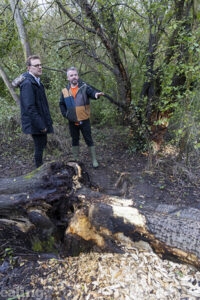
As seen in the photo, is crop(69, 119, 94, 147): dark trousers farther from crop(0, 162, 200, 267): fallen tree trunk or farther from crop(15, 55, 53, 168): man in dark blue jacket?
crop(0, 162, 200, 267): fallen tree trunk

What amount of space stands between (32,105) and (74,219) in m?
1.69

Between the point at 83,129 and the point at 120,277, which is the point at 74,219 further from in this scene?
the point at 83,129

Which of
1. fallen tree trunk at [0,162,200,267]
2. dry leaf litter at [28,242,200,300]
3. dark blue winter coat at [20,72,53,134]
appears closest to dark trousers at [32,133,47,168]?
dark blue winter coat at [20,72,53,134]

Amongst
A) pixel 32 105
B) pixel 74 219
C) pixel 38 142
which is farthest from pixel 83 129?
pixel 74 219

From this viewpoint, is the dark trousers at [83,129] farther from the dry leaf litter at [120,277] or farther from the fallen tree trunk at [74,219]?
the dry leaf litter at [120,277]

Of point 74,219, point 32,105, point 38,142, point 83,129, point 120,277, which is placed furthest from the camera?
point 83,129

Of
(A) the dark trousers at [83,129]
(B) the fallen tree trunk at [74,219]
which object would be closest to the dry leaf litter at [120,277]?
(B) the fallen tree trunk at [74,219]

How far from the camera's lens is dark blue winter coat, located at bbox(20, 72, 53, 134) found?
289 centimetres

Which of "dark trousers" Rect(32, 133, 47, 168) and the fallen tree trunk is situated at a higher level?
"dark trousers" Rect(32, 133, 47, 168)

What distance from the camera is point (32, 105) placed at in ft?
9.61

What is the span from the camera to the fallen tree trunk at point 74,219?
209 cm

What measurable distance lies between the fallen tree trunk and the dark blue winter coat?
85 centimetres

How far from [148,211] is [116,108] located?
2.91m

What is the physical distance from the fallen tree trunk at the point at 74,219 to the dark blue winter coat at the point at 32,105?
33.4 inches
